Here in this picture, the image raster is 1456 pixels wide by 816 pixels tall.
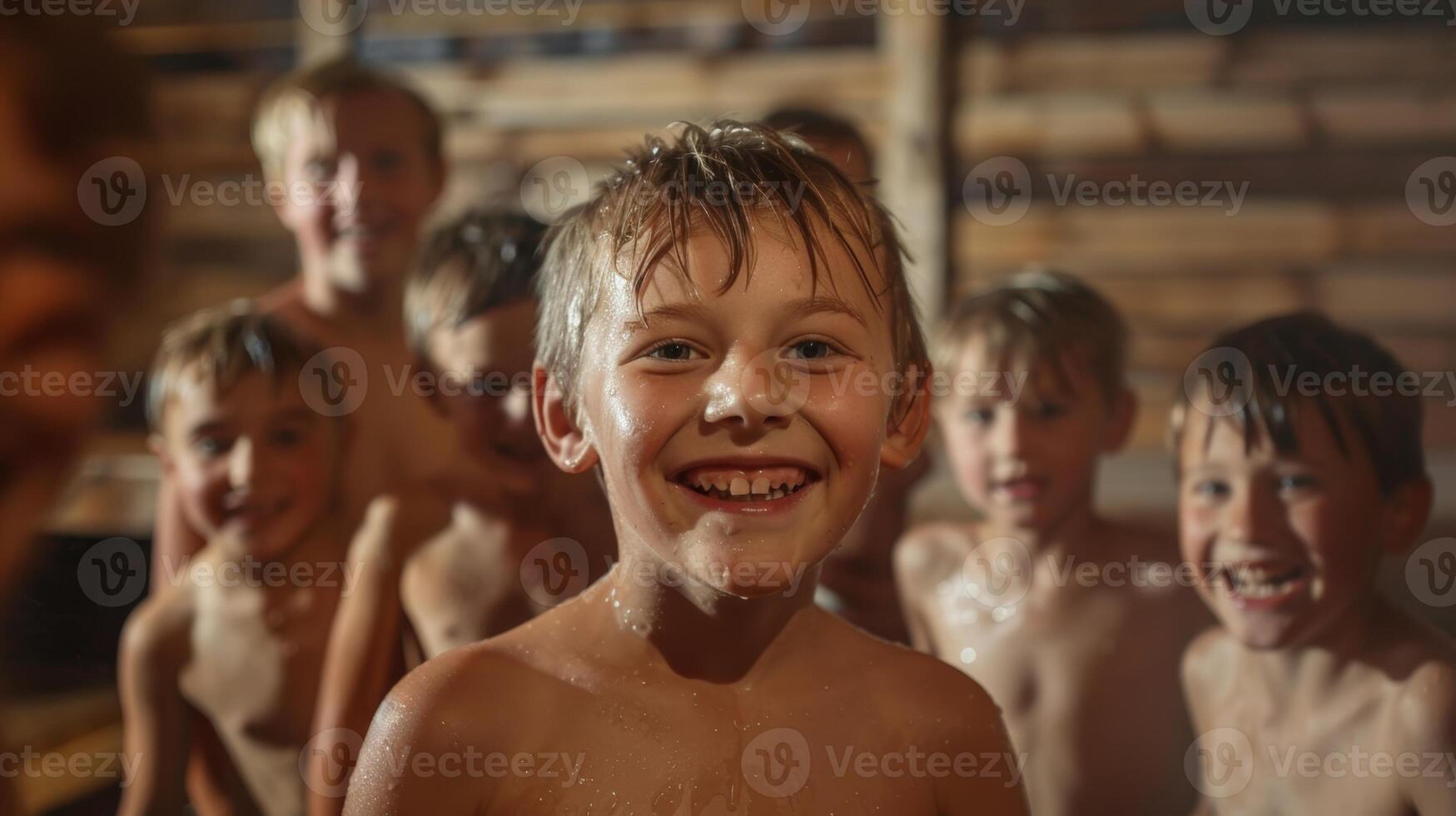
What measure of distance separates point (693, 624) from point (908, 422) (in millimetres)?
Answer: 283

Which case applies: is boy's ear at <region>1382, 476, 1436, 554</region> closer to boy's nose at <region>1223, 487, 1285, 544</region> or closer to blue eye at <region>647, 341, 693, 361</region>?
boy's nose at <region>1223, 487, 1285, 544</region>

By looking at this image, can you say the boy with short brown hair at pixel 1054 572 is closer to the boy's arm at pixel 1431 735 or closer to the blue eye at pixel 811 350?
the boy's arm at pixel 1431 735

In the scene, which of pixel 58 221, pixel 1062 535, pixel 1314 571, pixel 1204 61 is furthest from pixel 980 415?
pixel 1204 61

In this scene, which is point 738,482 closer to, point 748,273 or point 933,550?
point 748,273

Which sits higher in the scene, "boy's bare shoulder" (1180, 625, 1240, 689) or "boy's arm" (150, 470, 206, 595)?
"boy's arm" (150, 470, 206, 595)

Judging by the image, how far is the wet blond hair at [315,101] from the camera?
1.98 m

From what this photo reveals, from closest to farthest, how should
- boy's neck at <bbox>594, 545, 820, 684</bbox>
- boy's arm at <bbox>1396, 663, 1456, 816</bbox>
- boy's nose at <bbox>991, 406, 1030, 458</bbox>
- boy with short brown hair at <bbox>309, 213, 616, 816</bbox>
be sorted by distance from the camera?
boy's neck at <bbox>594, 545, 820, 684</bbox>
boy's arm at <bbox>1396, 663, 1456, 816</bbox>
boy with short brown hair at <bbox>309, 213, 616, 816</bbox>
boy's nose at <bbox>991, 406, 1030, 458</bbox>

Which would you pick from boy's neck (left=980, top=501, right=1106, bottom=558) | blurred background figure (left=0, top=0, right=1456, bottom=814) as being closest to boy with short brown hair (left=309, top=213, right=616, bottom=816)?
boy's neck (left=980, top=501, right=1106, bottom=558)

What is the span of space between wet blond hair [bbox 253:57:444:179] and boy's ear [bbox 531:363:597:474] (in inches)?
41.7

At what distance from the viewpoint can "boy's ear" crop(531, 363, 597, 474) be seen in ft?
3.53

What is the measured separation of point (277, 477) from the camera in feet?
5.31

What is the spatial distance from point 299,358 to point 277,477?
169mm

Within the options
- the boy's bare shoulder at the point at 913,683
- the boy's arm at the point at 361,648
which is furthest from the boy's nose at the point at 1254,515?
the boy's arm at the point at 361,648

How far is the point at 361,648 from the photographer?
150cm
